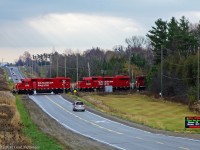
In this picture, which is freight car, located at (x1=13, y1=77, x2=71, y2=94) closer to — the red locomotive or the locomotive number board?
the red locomotive

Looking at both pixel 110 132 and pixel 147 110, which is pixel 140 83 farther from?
pixel 110 132

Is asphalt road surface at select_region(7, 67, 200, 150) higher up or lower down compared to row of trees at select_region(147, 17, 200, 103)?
lower down

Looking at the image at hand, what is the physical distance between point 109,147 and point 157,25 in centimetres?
8912

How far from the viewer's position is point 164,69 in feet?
325

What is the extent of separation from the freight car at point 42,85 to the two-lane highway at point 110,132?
70.6 feet

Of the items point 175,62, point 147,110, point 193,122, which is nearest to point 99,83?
point 175,62

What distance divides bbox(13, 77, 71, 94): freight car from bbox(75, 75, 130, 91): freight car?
4.85 m

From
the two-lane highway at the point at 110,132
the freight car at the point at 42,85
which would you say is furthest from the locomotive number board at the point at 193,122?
the freight car at the point at 42,85

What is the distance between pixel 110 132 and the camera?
4309cm

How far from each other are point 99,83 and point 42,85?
1437 centimetres

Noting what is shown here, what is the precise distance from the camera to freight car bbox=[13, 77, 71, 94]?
3871 inches

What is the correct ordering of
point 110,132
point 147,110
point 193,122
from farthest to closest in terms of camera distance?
1. point 147,110
2. point 193,122
3. point 110,132

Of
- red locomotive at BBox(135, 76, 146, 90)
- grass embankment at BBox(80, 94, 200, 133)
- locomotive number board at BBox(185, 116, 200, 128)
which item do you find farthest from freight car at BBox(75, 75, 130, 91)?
locomotive number board at BBox(185, 116, 200, 128)

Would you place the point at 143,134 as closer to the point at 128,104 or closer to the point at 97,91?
the point at 128,104
